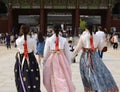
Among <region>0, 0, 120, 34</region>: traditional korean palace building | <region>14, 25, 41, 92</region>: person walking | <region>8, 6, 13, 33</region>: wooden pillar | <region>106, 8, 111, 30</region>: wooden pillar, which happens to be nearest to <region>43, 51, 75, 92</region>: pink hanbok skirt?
<region>14, 25, 41, 92</region>: person walking

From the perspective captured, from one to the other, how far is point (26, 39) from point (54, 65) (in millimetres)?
813

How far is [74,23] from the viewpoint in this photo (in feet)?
184

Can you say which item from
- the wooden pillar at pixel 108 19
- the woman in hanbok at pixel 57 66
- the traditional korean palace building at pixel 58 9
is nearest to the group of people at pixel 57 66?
the woman in hanbok at pixel 57 66

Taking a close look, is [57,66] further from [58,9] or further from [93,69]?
[58,9]

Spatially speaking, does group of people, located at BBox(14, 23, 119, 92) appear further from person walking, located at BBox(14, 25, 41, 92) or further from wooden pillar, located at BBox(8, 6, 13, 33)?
wooden pillar, located at BBox(8, 6, 13, 33)

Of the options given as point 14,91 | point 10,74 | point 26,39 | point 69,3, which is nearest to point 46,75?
point 26,39

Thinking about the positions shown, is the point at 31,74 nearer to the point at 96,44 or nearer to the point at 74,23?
the point at 96,44

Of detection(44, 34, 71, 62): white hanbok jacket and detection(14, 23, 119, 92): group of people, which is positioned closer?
detection(14, 23, 119, 92): group of people

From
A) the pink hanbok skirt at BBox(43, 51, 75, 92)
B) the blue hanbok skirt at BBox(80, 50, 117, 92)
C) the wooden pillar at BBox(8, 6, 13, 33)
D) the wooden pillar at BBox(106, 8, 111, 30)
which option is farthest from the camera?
the wooden pillar at BBox(106, 8, 111, 30)

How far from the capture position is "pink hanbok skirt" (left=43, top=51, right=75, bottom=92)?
32.0ft

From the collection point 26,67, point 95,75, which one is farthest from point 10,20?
point 26,67

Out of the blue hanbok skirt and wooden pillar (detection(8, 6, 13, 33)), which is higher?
the blue hanbok skirt

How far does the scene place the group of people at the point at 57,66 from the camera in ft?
31.2

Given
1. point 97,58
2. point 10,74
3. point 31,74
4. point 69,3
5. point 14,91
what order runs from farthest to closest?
point 69,3 < point 10,74 < point 14,91 < point 97,58 < point 31,74
